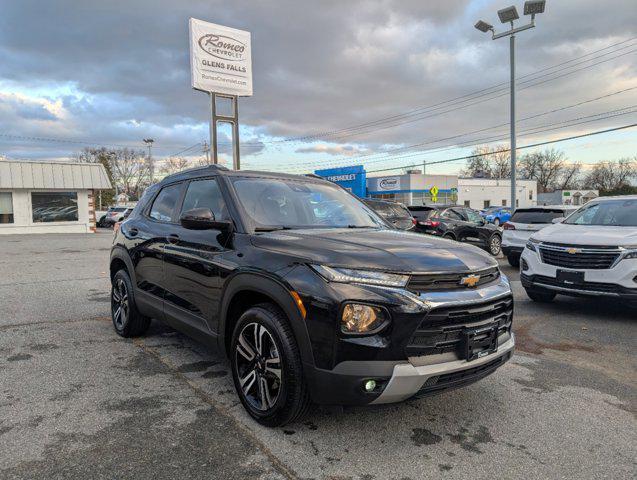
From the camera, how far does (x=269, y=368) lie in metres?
3.07

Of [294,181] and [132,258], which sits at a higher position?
[294,181]

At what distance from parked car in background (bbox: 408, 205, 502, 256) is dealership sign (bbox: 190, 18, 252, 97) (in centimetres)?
1525

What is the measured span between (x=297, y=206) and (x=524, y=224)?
9.02 metres

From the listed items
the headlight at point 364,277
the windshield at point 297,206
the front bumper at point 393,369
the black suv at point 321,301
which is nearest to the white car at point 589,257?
the windshield at point 297,206

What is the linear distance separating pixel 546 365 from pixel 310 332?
2.87 m

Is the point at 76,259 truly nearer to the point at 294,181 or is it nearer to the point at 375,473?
the point at 294,181

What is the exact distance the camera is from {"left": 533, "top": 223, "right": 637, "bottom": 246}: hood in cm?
605

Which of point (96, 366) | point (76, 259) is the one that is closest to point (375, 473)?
point (96, 366)

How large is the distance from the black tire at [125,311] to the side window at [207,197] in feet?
4.43

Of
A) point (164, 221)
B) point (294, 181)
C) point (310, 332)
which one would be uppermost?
point (294, 181)

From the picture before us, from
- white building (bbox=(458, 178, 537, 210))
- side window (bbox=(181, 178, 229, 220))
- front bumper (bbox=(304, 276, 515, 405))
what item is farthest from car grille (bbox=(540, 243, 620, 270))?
white building (bbox=(458, 178, 537, 210))

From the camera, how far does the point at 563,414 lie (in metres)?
3.42

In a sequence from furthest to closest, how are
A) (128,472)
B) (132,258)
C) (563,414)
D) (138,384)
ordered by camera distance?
1. (132,258)
2. (138,384)
3. (563,414)
4. (128,472)

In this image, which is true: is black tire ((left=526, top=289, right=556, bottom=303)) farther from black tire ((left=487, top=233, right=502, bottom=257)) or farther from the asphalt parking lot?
black tire ((left=487, top=233, right=502, bottom=257))
